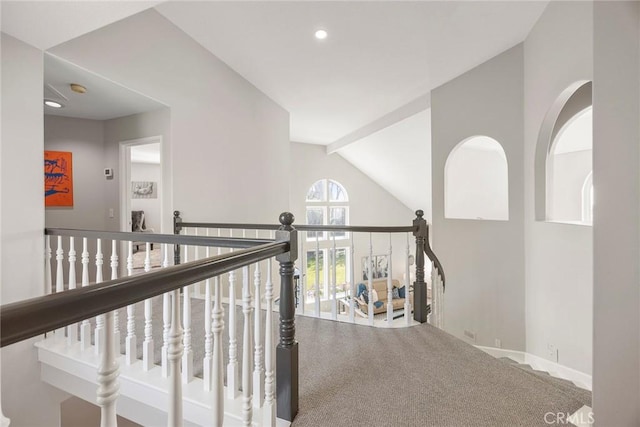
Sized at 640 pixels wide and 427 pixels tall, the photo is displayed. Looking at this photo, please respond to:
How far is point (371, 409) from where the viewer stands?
153 cm

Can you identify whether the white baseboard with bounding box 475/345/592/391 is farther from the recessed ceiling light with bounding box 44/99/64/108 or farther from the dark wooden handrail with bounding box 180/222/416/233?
the recessed ceiling light with bounding box 44/99/64/108

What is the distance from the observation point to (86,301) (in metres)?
0.58

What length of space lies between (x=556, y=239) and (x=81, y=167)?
5.56m

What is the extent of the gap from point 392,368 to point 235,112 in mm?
3744

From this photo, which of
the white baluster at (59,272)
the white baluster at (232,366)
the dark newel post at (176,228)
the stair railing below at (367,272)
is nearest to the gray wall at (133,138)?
the dark newel post at (176,228)

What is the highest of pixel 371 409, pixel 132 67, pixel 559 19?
pixel 559 19

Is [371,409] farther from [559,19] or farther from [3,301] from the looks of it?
[559,19]

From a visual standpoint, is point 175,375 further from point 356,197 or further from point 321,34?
point 356,197

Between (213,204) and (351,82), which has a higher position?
(351,82)

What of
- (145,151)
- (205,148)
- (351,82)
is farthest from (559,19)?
(145,151)

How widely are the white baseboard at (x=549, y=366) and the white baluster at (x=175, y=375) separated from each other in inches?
124

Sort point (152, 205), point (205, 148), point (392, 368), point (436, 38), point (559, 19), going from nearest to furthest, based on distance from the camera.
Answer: point (392, 368), point (559, 19), point (436, 38), point (205, 148), point (152, 205)

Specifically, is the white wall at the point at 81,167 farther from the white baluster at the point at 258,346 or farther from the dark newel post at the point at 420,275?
the dark newel post at the point at 420,275

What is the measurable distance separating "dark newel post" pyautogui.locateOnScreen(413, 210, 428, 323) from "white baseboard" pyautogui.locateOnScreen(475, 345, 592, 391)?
0.98 metres
